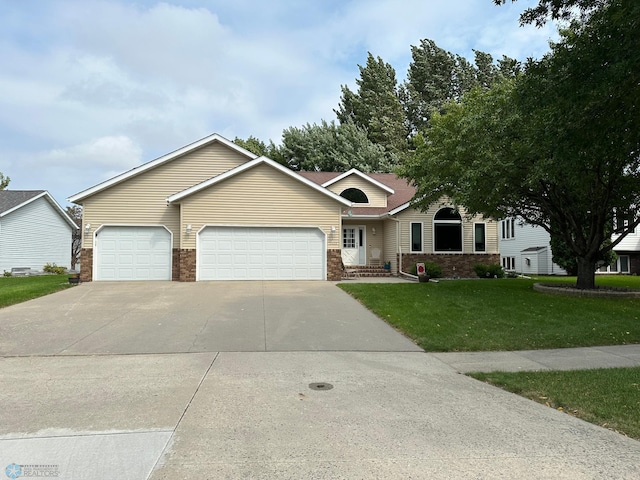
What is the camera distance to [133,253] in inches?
690

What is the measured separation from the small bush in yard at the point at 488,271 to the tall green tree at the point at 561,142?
3.87 meters

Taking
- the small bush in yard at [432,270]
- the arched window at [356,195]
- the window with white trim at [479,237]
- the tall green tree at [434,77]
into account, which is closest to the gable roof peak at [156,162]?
the arched window at [356,195]

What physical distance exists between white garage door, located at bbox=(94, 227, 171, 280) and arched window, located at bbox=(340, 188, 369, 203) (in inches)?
368

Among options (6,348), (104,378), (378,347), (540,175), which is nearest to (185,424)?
(104,378)

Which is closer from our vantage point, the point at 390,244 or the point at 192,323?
the point at 192,323

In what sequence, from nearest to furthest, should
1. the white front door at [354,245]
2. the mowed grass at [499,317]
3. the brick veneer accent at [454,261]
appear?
the mowed grass at [499,317] → the brick veneer accent at [454,261] → the white front door at [354,245]

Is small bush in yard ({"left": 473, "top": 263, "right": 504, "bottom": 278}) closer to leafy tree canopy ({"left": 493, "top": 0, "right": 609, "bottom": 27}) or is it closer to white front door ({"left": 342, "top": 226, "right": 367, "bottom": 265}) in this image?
white front door ({"left": 342, "top": 226, "right": 367, "bottom": 265})

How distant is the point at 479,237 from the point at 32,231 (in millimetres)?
27792

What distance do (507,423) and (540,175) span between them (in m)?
8.78

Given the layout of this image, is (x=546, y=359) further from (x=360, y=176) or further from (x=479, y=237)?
(x=360, y=176)

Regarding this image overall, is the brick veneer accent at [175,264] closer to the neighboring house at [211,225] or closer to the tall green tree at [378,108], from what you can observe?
the neighboring house at [211,225]

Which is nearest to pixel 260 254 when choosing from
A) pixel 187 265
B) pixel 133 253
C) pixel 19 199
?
pixel 187 265

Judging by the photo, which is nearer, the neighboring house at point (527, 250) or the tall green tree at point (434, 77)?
the neighboring house at point (527, 250)

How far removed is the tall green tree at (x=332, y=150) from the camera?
33.5m
